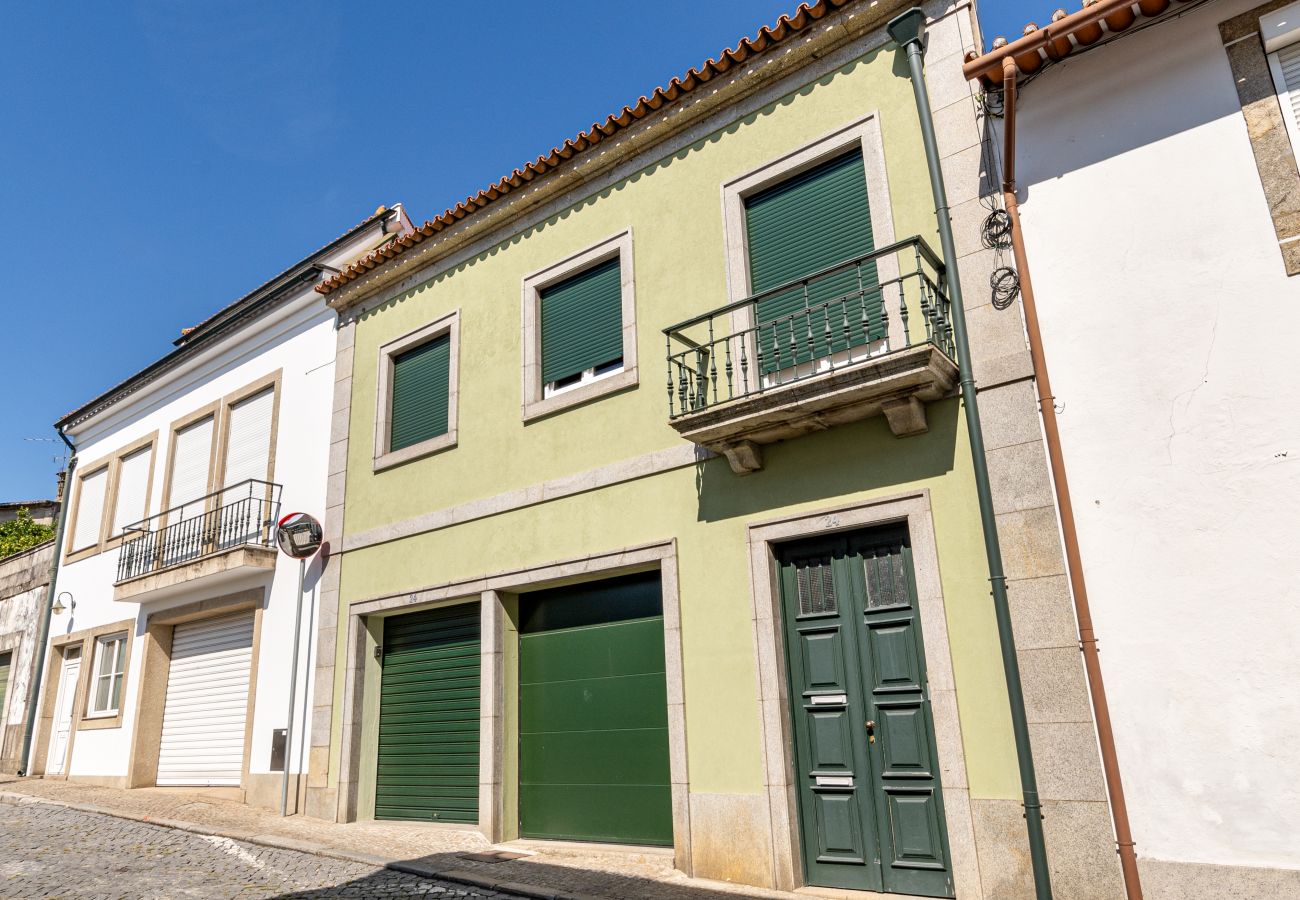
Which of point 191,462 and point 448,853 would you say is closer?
point 448,853

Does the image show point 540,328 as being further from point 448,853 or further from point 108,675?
point 108,675

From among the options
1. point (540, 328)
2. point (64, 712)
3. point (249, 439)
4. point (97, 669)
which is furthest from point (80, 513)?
point (540, 328)

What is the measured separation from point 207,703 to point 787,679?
30.9ft

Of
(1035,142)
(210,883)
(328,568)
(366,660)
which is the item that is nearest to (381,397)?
(328,568)

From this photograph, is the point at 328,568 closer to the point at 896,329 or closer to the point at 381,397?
the point at 381,397

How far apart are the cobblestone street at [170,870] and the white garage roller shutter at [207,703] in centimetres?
262

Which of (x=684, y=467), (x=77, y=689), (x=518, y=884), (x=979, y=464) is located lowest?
(x=518, y=884)

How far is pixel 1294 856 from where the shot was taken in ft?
16.1

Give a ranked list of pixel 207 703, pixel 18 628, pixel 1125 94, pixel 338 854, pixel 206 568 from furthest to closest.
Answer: pixel 18 628
pixel 207 703
pixel 206 568
pixel 338 854
pixel 1125 94

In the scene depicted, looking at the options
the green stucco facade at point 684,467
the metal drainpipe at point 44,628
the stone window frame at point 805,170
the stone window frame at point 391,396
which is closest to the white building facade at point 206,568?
the metal drainpipe at point 44,628

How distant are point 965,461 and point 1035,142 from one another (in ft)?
7.86

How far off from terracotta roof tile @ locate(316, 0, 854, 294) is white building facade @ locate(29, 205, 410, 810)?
151 cm

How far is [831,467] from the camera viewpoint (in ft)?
23.2

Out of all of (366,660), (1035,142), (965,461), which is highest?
(1035,142)
